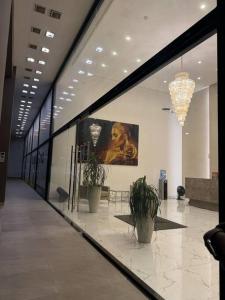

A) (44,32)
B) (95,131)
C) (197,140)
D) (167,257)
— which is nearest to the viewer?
(167,257)

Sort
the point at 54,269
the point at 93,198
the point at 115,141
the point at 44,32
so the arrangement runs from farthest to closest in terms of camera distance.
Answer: the point at 115,141 < the point at 93,198 < the point at 44,32 < the point at 54,269

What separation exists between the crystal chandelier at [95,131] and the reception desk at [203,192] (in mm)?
3651

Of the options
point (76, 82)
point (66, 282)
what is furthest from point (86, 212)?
point (66, 282)

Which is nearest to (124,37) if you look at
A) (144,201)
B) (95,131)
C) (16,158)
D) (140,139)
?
(144,201)

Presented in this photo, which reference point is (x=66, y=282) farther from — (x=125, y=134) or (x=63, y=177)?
(x=125, y=134)

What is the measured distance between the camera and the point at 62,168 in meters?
7.03

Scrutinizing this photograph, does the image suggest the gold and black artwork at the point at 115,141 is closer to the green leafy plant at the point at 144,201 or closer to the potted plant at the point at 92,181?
the potted plant at the point at 92,181

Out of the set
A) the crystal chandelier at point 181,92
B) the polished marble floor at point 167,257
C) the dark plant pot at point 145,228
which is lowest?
the polished marble floor at point 167,257

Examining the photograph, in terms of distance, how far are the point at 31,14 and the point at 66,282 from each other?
510 centimetres

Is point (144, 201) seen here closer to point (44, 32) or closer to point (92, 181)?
point (92, 181)

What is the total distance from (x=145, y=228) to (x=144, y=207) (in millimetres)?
347

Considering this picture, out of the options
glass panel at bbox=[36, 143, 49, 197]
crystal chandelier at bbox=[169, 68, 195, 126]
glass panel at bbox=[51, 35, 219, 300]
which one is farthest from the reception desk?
glass panel at bbox=[36, 143, 49, 197]

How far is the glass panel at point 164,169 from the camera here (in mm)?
2713

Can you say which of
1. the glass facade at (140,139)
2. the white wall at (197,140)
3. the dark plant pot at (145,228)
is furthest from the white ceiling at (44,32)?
the white wall at (197,140)
